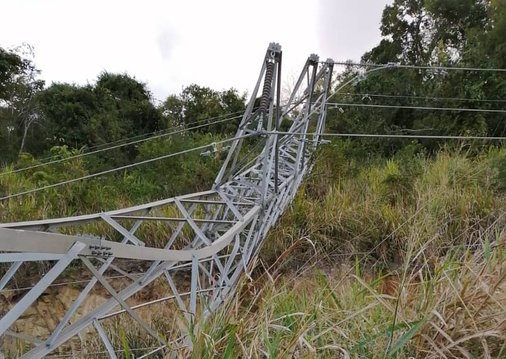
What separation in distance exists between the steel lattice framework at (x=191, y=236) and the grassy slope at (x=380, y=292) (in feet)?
1.12

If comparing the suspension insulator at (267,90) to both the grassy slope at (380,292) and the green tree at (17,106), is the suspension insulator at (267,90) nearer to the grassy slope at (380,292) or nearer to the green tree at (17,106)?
the grassy slope at (380,292)

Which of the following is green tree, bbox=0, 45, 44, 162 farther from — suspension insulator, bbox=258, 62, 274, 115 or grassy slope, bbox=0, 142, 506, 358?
suspension insulator, bbox=258, 62, 274, 115

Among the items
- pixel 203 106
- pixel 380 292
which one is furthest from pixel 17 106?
pixel 380 292

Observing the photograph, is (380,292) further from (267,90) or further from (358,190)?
(358,190)

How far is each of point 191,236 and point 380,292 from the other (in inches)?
201

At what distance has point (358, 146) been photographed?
11344 millimetres

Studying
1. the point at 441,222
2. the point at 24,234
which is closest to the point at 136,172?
the point at 441,222

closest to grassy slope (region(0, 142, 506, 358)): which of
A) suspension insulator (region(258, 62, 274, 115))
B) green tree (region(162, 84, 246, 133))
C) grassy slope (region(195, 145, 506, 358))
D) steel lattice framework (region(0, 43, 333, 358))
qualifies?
grassy slope (region(195, 145, 506, 358))

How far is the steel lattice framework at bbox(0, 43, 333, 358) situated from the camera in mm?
2039

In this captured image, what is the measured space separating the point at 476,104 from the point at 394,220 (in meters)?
6.82

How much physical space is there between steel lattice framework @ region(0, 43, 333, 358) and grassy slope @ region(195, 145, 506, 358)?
34 centimetres

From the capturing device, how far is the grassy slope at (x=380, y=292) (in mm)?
1736

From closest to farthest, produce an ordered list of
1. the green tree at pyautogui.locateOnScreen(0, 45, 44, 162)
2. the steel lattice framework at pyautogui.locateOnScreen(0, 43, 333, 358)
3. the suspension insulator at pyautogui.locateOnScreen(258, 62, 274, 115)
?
the steel lattice framework at pyautogui.locateOnScreen(0, 43, 333, 358)
the suspension insulator at pyautogui.locateOnScreen(258, 62, 274, 115)
the green tree at pyautogui.locateOnScreen(0, 45, 44, 162)

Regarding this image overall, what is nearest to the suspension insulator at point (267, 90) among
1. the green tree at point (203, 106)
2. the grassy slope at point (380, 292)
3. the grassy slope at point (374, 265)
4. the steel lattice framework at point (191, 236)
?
the steel lattice framework at point (191, 236)
